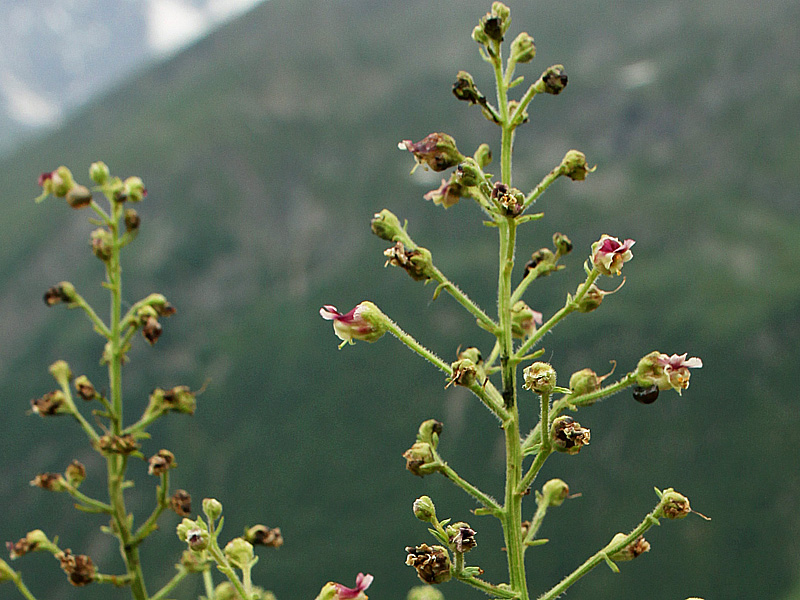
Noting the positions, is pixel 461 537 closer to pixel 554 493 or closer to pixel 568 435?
pixel 568 435

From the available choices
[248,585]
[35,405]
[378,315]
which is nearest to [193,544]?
[248,585]

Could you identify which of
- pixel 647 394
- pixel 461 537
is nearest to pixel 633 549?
pixel 647 394

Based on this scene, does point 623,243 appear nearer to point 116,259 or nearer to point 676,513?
point 676,513

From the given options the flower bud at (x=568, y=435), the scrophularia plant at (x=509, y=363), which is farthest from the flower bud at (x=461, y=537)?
the flower bud at (x=568, y=435)

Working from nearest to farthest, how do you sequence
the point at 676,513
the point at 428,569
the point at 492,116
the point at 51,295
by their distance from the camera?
the point at 428,569, the point at 676,513, the point at 492,116, the point at 51,295

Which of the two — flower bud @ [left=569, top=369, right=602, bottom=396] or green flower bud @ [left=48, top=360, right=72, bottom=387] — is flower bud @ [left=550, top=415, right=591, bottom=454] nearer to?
flower bud @ [left=569, top=369, right=602, bottom=396]

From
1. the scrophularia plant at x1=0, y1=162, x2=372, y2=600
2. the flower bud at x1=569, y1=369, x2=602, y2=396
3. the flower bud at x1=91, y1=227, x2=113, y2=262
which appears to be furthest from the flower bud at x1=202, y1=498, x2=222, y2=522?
the flower bud at x1=91, y1=227, x2=113, y2=262
